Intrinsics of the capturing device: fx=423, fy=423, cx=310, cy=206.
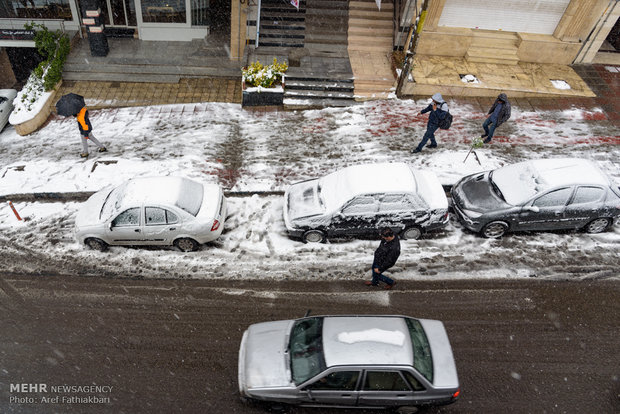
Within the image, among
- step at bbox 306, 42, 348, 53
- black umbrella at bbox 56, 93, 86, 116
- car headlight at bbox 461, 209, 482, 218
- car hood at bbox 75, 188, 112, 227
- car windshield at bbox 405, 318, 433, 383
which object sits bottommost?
car hood at bbox 75, 188, 112, 227

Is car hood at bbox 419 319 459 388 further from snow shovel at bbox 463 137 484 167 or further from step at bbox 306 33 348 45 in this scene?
step at bbox 306 33 348 45

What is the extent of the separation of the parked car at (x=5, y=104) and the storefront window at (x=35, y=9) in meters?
3.70

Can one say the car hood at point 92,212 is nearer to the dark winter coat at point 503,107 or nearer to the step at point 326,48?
the step at point 326,48

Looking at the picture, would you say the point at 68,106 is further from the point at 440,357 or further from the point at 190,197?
the point at 440,357

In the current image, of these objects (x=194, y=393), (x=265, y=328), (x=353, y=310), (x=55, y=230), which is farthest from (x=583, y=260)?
(x=55, y=230)

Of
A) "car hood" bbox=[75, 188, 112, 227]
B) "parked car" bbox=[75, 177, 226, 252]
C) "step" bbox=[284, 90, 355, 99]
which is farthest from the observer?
"step" bbox=[284, 90, 355, 99]

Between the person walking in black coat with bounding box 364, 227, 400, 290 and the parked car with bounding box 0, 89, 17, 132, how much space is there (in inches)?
561

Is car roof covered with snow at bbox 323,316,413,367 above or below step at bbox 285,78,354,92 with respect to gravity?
above

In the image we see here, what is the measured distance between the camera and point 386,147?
12.9m

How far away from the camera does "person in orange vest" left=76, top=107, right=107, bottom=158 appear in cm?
1202

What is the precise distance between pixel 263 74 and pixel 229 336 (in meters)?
9.41

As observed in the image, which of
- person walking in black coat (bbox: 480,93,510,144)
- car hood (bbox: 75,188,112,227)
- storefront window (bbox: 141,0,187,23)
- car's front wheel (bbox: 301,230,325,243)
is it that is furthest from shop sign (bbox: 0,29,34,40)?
person walking in black coat (bbox: 480,93,510,144)

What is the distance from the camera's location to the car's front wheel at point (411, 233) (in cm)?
980

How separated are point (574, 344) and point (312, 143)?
8492 mm
